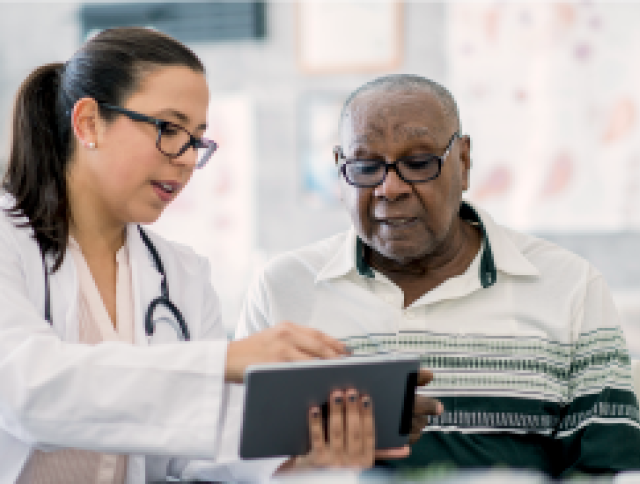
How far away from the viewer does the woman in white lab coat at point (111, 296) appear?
3.17 feet

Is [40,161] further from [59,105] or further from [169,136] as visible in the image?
[169,136]

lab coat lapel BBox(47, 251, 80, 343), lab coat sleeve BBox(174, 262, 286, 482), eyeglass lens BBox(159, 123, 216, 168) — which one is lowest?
lab coat sleeve BBox(174, 262, 286, 482)

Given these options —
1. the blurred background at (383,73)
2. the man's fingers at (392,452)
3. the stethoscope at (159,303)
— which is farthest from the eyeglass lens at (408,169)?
the blurred background at (383,73)

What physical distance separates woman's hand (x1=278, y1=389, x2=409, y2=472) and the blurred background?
193 centimetres

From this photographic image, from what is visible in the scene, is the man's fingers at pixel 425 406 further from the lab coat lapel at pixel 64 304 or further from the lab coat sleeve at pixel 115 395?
the lab coat lapel at pixel 64 304

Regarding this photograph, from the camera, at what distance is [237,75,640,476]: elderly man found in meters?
1.42

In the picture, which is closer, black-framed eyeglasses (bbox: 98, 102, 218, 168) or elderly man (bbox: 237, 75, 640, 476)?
black-framed eyeglasses (bbox: 98, 102, 218, 168)

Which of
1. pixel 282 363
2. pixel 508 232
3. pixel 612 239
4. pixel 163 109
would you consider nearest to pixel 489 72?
pixel 612 239

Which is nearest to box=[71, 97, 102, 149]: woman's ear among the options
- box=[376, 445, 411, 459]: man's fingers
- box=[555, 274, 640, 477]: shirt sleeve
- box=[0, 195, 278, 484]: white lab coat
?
box=[0, 195, 278, 484]: white lab coat

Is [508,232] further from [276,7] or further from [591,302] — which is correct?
[276,7]

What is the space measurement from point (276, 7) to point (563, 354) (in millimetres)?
2256

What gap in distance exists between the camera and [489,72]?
301cm

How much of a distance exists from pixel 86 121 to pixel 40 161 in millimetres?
128

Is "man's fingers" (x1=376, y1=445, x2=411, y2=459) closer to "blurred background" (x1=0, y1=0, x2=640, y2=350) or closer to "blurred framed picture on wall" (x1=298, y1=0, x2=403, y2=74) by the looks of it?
"blurred background" (x1=0, y1=0, x2=640, y2=350)
